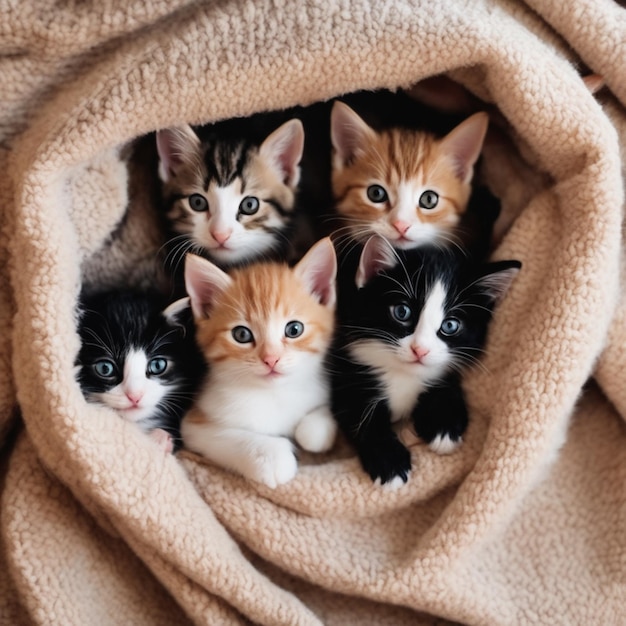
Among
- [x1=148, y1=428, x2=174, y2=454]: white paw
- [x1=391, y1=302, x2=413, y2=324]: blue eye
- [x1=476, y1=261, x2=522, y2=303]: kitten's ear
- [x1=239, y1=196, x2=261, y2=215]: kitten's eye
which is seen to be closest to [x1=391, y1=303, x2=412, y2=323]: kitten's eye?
[x1=391, y1=302, x2=413, y2=324]: blue eye

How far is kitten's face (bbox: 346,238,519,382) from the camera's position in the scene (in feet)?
4.02

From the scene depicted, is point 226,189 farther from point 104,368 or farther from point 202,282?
point 104,368

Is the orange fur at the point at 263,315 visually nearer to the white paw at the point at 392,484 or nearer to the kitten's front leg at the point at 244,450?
the kitten's front leg at the point at 244,450

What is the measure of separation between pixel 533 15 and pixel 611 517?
854 mm

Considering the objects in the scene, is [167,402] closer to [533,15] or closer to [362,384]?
[362,384]

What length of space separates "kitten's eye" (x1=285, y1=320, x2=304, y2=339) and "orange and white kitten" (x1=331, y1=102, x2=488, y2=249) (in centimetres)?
22

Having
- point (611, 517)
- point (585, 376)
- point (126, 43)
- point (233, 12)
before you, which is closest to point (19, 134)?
point (126, 43)

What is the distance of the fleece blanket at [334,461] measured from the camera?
1.12 m

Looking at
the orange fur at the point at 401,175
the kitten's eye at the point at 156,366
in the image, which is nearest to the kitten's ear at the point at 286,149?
the orange fur at the point at 401,175

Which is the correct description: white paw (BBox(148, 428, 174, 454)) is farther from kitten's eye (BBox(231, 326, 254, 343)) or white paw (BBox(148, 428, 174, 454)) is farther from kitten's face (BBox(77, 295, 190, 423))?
kitten's eye (BBox(231, 326, 254, 343))

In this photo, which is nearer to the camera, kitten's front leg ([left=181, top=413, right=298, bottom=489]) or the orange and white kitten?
kitten's front leg ([left=181, top=413, right=298, bottom=489])

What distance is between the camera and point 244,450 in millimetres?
1228

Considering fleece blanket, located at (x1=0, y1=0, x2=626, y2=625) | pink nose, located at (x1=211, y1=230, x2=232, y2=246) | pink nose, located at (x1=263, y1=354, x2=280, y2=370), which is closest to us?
fleece blanket, located at (x1=0, y1=0, x2=626, y2=625)

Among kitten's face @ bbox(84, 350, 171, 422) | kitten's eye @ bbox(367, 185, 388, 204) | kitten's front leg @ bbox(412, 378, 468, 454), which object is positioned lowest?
kitten's face @ bbox(84, 350, 171, 422)
